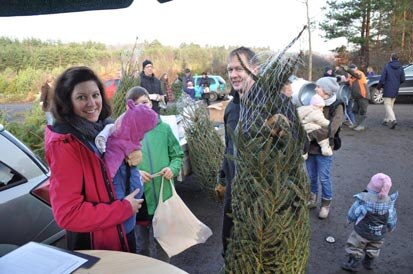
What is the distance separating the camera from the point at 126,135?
5.63ft

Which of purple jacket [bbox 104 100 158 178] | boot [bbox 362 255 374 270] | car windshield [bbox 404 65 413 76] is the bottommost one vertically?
boot [bbox 362 255 374 270]

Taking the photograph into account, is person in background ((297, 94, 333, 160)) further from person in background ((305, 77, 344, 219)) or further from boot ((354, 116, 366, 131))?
boot ((354, 116, 366, 131))

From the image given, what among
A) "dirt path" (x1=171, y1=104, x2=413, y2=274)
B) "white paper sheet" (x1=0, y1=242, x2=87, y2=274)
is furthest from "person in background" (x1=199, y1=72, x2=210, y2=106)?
"white paper sheet" (x1=0, y1=242, x2=87, y2=274)

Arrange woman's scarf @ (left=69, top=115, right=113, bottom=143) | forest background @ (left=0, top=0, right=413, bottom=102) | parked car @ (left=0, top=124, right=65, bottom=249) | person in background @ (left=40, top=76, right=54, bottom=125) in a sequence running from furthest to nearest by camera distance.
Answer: forest background @ (left=0, top=0, right=413, bottom=102) → parked car @ (left=0, top=124, right=65, bottom=249) → person in background @ (left=40, top=76, right=54, bottom=125) → woman's scarf @ (left=69, top=115, right=113, bottom=143)

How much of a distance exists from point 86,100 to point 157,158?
3.58ft

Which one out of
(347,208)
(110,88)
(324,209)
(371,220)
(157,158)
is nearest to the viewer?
(157,158)

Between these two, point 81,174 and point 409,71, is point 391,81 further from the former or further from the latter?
point 81,174

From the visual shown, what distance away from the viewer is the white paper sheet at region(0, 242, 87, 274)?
4.23 feet

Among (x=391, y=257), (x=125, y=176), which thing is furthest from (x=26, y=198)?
(x=391, y=257)

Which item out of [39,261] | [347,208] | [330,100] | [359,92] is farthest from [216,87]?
[39,261]

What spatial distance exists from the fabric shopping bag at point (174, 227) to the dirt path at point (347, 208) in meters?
0.61

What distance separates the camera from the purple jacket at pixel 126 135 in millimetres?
1663

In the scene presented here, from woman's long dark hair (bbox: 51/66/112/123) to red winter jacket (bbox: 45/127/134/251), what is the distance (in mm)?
104

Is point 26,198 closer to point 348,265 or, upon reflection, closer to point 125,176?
point 125,176
